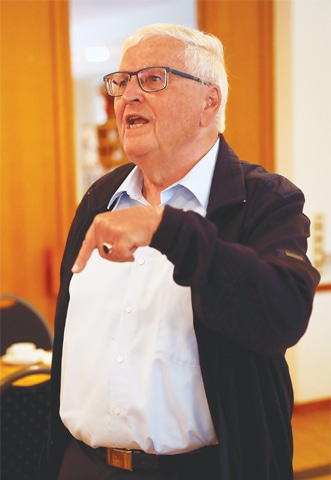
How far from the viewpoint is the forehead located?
1449mm

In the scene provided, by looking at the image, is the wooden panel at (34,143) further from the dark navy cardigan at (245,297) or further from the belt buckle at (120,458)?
the belt buckle at (120,458)

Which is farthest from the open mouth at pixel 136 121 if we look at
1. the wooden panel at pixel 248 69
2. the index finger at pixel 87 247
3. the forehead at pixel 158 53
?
the wooden panel at pixel 248 69

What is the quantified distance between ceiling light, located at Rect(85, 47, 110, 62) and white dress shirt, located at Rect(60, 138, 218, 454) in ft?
14.0

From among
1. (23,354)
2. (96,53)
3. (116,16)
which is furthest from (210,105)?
(96,53)

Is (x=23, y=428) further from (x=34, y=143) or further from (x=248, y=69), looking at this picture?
(x=248, y=69)

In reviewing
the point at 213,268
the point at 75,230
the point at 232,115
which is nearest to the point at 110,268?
the point at 75,230

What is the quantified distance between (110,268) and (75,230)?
0.20 metres

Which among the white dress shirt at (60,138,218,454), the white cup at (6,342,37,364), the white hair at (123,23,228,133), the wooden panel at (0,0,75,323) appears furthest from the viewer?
the wooden panel at (0,0,75,323)

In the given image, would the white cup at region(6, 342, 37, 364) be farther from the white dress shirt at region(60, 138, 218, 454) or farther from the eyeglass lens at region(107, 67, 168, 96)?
the eyeglass lens at region(107, 67, 168, 96)

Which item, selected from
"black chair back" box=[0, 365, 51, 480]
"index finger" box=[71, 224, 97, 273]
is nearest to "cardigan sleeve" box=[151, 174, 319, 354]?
"index finger" box=[71, 224, 97, 273]

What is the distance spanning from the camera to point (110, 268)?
1.50 m

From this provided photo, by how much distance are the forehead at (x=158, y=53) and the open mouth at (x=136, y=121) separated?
0.34ft

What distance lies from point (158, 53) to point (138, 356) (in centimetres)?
64

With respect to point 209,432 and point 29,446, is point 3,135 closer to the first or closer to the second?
point 29,446
